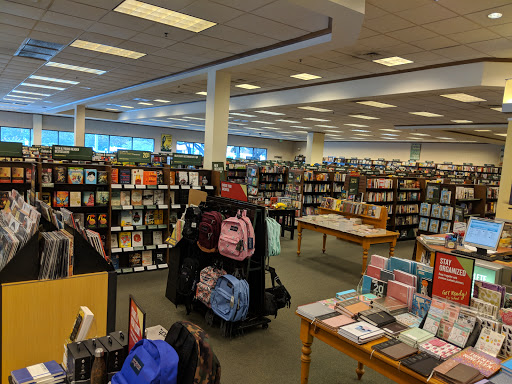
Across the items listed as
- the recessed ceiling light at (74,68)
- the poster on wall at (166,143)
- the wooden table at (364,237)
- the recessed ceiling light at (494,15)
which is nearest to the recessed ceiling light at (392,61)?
the recessed ceiling light at (494,15)

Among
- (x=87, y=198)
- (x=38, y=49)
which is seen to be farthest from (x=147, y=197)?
(x=38, y=49)

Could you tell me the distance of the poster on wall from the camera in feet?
80.4

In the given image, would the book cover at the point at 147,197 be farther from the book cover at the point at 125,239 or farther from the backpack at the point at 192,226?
the backpack at the point at 192,226

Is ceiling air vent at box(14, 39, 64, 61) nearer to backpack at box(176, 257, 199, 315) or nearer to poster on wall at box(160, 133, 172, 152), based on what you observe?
backpack at box(176, 257, 199, 315)

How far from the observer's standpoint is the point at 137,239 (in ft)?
19.3

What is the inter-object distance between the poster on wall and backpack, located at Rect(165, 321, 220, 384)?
2379 cm

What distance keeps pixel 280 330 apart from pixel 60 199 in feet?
11.8

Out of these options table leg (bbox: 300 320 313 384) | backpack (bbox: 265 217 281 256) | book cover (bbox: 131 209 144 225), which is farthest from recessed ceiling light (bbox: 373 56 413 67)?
table leg (bbox: 300 320 313 384)

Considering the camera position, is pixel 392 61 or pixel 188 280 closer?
pixel 188 280

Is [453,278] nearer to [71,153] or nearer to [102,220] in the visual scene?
[102,220]

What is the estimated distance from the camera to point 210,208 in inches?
171

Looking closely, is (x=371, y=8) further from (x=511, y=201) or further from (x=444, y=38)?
(x=511, y=201)

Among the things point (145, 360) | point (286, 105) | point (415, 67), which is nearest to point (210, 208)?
point (145, 360)

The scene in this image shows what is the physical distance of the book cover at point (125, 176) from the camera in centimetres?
570
